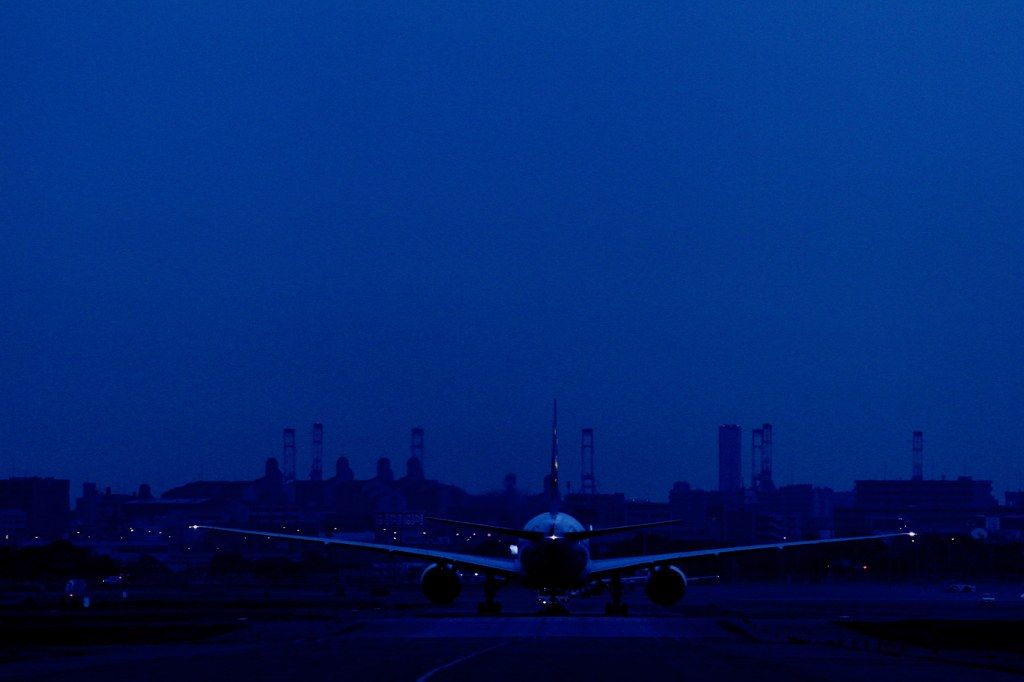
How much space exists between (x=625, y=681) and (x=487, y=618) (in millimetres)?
30997

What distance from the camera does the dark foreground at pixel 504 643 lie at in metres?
29.2

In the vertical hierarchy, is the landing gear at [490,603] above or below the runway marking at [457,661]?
below

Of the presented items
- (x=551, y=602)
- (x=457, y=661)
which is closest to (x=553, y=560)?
(x=551, y=602)

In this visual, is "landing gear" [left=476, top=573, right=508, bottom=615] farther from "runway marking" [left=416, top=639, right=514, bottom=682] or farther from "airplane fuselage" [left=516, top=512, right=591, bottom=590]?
"runway marking" [left=416, top=639, right=514, bottom=682]

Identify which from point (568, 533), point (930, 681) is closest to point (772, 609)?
point (568, 533)

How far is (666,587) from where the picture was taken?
60.3 m

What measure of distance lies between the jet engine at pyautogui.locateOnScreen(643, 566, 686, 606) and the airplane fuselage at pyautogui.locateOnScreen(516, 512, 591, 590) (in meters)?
3.05

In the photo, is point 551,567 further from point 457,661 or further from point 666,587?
point 457,661

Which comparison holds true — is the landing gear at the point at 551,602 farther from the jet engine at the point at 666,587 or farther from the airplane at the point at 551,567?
the jet engine at the point at 666,587

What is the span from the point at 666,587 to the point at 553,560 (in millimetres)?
6497

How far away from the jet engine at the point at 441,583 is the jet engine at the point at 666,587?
26.2 ft

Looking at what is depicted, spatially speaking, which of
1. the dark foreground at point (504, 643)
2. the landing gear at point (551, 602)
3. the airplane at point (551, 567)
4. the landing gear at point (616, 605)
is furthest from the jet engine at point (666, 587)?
the landing gear at point (551, 602)

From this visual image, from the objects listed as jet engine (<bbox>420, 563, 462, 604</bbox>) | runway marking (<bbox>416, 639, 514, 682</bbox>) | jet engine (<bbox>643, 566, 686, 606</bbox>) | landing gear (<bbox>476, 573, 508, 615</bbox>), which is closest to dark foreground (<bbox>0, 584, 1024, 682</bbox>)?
runway marking (<bbox>416, 639, 514, 682</bbox>)

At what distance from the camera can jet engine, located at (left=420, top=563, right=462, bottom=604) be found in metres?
61.1
